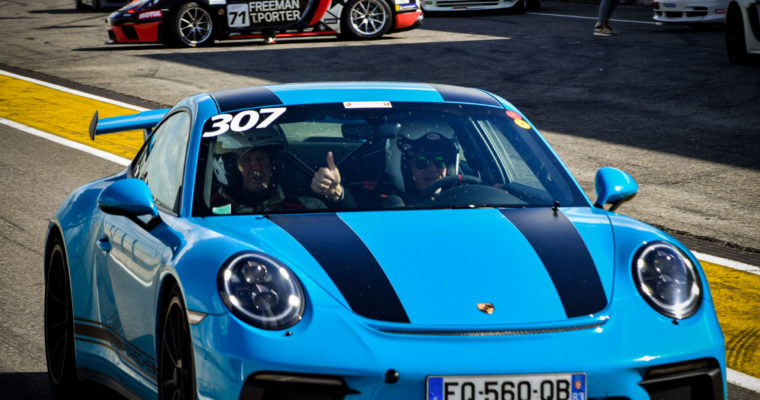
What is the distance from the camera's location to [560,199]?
182 inches

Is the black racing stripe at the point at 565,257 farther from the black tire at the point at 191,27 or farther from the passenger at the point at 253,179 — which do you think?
the black tire at the point at 191,27

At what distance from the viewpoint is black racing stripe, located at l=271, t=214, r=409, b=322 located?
12.0 ft

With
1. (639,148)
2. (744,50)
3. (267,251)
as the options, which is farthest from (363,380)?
(744,50)

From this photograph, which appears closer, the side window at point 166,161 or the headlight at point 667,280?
the headlight at point 667,280

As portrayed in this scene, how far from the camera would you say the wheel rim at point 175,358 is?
3.80m

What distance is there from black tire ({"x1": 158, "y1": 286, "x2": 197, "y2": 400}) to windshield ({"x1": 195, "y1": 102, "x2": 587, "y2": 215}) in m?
0.52

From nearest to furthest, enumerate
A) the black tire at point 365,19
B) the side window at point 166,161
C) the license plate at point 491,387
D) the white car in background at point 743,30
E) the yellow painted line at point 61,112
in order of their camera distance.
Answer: the license plate at point 491,387 < the side window at point 166,161 < the yellow painted line at point 61,112 < the white car in background at point 743,30 < the black tire at point 365,19

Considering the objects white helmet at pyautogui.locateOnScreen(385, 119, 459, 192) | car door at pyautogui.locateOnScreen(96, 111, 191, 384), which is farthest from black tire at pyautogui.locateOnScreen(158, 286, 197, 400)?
white helmet at pyautogui.locateOnScreen(385, 119, 459, 192)

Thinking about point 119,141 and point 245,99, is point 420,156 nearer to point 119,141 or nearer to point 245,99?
point 245,99

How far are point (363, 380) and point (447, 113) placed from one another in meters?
1.81

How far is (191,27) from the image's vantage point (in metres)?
21.5

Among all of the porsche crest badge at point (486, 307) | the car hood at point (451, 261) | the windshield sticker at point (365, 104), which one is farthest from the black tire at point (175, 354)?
the windshield sticker at point (365, 104)

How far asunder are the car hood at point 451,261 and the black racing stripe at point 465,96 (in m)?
0.87

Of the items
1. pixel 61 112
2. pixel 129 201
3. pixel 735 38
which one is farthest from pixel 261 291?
pixel 735 38
